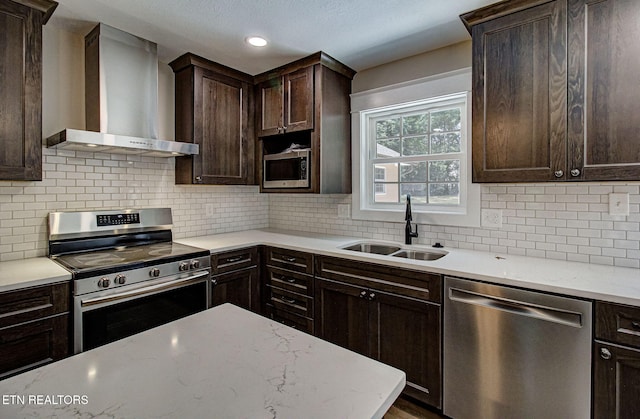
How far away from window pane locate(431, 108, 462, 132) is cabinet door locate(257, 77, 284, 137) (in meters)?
1.28

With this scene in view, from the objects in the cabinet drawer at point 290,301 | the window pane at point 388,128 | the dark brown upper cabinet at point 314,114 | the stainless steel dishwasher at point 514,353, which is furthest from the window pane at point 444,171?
the cabinet drawer at point 290,301

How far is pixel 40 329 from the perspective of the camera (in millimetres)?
1687

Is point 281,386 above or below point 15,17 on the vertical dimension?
below

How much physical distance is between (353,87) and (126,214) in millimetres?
2168

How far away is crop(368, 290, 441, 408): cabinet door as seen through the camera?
1.94 m

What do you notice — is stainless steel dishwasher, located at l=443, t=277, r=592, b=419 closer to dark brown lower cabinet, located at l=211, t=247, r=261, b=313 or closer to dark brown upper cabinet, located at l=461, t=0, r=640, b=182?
dark brown upper cabinet, located at l=461, t=0, r=640, b=182

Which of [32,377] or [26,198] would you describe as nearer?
[32,377]

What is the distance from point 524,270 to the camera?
181cm

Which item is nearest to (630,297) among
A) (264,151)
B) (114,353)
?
(114,353)

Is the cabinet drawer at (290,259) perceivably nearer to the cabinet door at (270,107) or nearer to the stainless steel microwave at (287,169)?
the stainless steel microwave at (287,169)

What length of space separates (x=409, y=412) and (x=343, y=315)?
0.69 meters

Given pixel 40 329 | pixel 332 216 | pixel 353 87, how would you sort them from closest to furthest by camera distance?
pixel 40 329 < pixel 353 87 < pixel 332 216

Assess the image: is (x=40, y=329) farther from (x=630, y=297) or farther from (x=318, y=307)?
(x=630, y=297)

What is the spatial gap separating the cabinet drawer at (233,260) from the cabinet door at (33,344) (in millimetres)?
933
